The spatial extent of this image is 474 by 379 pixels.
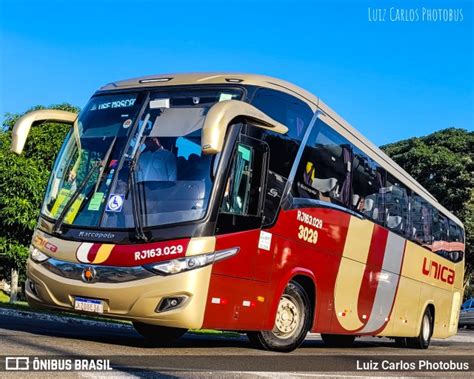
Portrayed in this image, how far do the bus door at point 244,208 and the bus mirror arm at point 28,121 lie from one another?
2864 mm

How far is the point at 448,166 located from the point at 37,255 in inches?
1508

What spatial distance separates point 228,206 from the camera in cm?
843

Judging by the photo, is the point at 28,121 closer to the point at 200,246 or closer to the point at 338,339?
the point at 200,246

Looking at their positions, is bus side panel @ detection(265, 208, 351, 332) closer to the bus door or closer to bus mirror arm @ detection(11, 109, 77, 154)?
the bus door

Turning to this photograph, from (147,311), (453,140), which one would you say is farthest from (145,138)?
(453,140)

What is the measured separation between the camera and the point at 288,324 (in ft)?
31.8

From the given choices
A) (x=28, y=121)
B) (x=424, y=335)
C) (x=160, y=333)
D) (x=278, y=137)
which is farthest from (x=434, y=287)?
(x=28, y=121)

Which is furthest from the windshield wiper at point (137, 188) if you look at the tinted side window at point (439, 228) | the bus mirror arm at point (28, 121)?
the tinted side window at point (439, 228)

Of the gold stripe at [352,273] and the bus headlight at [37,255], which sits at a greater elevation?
the gold stripe at [352,273]

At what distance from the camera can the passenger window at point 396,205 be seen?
43.9 feet

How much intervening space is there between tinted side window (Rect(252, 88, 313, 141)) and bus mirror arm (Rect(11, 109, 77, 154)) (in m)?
2.82

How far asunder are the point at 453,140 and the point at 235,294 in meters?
43.9

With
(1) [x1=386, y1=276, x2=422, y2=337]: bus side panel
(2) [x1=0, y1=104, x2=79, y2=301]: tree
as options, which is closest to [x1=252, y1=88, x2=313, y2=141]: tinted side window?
(1) [x1=386, y1=276, x2=422, y2=337]: bus side panel

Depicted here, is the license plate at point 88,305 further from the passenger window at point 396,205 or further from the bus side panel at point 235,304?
the passenger window at point 396,205
